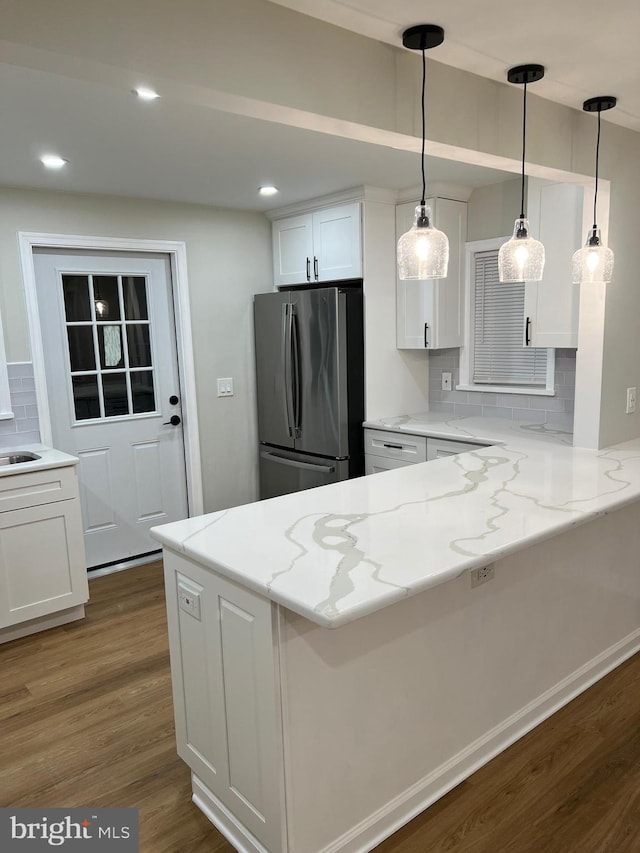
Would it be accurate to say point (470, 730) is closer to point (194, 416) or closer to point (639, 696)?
point (639, 696)

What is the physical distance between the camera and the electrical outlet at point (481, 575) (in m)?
1.99

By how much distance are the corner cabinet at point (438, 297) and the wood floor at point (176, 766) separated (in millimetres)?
2164

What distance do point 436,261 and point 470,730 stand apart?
5.07 feet

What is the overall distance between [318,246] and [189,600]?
2.86m

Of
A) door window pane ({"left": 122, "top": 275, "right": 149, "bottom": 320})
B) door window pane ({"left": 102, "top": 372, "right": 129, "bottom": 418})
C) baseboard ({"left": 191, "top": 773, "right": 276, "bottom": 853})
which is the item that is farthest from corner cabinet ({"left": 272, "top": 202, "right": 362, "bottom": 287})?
baseboard ({"left": 191, "top": 773, "right": 276, "bottom": 853})

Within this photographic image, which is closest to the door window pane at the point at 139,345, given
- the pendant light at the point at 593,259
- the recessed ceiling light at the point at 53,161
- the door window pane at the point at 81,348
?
the door window pane at the point at 81,348

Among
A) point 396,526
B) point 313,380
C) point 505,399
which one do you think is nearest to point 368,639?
point 396,526

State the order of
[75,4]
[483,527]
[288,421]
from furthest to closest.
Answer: [288,421] < [483,527] < [75,4]

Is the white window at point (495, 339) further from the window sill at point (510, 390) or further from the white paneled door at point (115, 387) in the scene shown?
the white paneled door at point (115, 387)

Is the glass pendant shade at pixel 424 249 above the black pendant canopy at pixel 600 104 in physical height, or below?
below

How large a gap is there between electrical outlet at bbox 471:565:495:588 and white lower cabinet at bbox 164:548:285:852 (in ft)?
2.51

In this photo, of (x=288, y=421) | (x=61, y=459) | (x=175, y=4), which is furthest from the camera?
(x=288, y=421)

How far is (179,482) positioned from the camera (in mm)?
4324

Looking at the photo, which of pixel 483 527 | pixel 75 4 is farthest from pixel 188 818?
pixel 75 4
